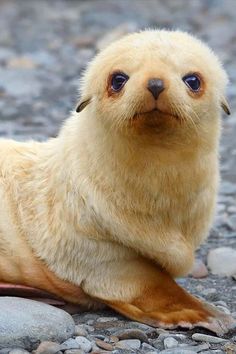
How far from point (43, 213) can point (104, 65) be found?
2.73 feet

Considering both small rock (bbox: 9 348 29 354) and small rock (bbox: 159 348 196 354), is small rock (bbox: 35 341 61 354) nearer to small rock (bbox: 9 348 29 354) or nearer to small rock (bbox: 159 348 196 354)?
small rock (bbox: 9 348 29 354)

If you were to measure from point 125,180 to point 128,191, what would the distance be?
6 cm

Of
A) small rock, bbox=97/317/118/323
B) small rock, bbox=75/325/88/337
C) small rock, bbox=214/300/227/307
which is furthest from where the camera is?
small rock, bbox=214/300/227/307

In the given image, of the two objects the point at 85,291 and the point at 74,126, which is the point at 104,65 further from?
the point at 85,291

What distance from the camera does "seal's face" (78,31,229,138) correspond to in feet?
14.3

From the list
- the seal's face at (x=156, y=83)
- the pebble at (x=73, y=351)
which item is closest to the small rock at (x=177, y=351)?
the pebble at (x=73, y=351)

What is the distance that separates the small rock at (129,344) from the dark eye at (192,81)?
1191 millimetres

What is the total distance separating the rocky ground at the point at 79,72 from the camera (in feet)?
15.3

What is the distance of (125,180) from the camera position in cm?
473

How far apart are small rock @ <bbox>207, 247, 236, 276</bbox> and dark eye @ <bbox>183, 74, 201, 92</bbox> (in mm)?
1582

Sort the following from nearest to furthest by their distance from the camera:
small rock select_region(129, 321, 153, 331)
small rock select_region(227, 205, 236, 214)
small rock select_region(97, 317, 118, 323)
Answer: small rock select_region(129, 321, 153, 331), small rock select_region(97, 317, 118, 323), small rock select_region(227, 205, 236, 214)

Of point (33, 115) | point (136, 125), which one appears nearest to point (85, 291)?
point (136, 125)

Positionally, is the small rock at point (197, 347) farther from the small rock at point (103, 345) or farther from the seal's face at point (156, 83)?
the seal's face at point (156, 83)

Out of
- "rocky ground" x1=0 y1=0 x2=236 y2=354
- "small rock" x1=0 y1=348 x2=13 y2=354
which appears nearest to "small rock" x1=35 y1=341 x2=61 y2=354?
"rocky ground" x1=0 y1=0 x2=236 y2=354
